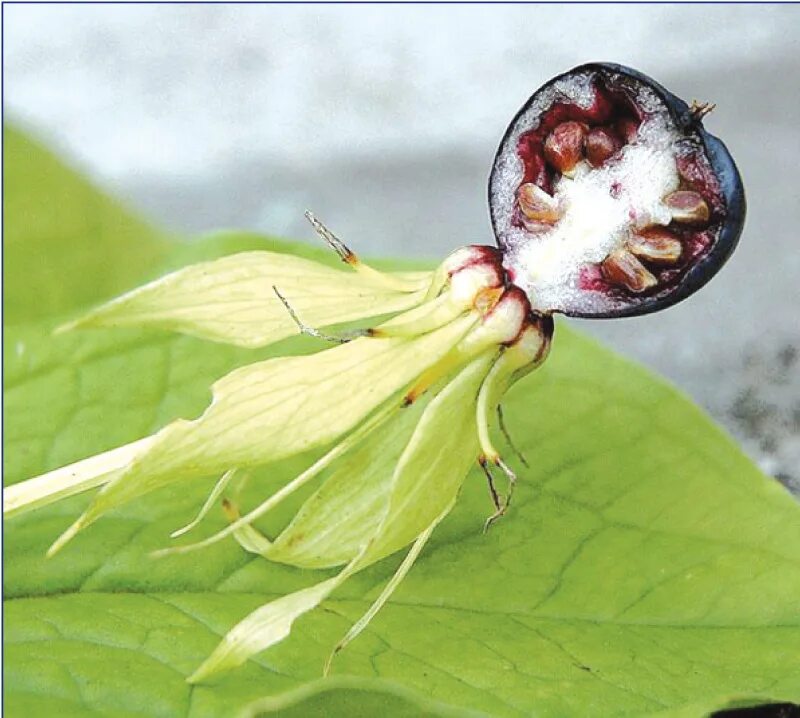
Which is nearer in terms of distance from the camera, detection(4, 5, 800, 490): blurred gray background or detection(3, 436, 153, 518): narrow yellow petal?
detection(3, 436, 153, 518): narrow yellow petal


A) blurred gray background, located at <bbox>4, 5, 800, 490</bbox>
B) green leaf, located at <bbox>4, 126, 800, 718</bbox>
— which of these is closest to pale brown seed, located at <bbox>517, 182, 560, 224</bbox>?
green leaf, located at <bbox>4, 126, 800, 718</bbox>

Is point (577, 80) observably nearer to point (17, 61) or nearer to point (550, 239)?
point (550, 239)

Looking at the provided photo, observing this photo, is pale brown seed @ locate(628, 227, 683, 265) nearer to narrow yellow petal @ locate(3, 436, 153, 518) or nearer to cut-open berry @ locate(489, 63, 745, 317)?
cut-open berry @ locate(489, 63, 745, 317)

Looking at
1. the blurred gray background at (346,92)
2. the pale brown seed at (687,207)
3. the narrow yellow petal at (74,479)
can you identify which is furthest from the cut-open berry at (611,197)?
the blurred gray background at (346,92)

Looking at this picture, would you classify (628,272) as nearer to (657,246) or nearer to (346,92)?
(657,246)

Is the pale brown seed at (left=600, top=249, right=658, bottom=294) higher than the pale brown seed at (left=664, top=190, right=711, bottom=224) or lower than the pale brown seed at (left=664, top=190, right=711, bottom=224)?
lower

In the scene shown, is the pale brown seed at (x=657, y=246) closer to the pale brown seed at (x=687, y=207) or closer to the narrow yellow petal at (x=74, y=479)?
the pale brown seed at (x=687, y=207)
